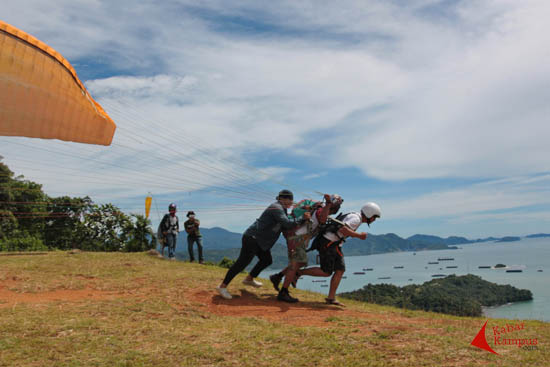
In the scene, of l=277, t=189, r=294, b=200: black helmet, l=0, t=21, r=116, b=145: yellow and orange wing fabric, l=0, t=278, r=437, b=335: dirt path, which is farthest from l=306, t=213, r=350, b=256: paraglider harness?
l=0, t=21, r=116, b=145: yellow and orange wing fabric

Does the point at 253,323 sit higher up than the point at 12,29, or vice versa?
the point at 12,29

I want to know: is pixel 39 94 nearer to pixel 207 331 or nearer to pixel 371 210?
pixel 207 331

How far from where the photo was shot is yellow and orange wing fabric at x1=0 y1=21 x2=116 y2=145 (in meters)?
5.90

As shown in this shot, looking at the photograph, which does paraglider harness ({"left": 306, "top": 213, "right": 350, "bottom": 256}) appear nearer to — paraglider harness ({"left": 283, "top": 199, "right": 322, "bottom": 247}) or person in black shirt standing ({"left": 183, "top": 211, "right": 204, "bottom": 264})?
paraglider harness ({"left": 283, "top": 199, "right": 322, "bottom": 247})

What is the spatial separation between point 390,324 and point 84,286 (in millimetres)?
6199

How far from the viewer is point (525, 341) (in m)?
4.79

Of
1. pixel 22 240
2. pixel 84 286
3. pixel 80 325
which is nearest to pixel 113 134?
pixel 84 286

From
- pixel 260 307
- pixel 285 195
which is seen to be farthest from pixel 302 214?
pixel 260 307

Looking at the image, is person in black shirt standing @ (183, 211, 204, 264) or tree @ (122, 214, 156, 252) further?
tree @ (122, 214, 156, 252)

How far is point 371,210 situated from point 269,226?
6.49 feet

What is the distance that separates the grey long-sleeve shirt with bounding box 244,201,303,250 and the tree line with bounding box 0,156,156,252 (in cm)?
1126

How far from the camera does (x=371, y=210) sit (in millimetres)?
7297

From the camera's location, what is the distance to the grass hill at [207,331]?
13.4 ft

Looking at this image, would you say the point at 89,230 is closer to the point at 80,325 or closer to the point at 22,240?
the point at 22,240
